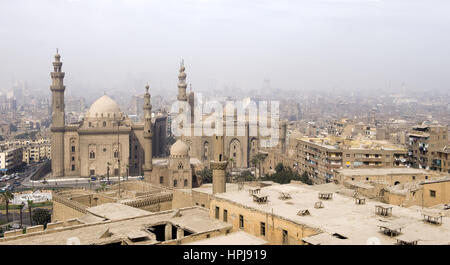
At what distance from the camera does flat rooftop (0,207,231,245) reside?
591 inches

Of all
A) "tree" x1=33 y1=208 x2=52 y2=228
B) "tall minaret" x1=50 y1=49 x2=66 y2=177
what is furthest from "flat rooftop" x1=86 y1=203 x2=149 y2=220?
"tall minaret" x1=50 y1=49 x2=66 y2=177

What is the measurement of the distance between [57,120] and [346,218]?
139 feet

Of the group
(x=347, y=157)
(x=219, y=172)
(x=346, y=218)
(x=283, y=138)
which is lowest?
(x=347, y=157)

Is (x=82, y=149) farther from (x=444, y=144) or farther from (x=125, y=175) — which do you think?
(x=444, y=144)

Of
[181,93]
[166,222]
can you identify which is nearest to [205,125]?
[181,93]

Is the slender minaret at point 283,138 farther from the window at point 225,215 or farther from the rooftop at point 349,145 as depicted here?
the window at point 225,215

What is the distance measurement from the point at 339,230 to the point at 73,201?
18692 millimetres

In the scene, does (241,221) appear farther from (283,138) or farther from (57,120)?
(283,138)

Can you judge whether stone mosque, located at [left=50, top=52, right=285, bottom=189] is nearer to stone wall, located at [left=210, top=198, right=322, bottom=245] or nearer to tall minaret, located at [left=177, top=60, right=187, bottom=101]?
tall minaret, located at [left=177, top=60, right=187, bottom=101]

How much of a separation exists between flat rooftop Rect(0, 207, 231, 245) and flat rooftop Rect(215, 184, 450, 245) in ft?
5.22

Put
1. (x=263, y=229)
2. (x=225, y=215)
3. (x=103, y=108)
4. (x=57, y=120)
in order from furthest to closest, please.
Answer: (x=103, y=108) → (x=57, y=120) → (x=225, y=215) → (x=263, y=229)

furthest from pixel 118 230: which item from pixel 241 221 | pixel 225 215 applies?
pixel 241 221

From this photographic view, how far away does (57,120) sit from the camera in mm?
51250
